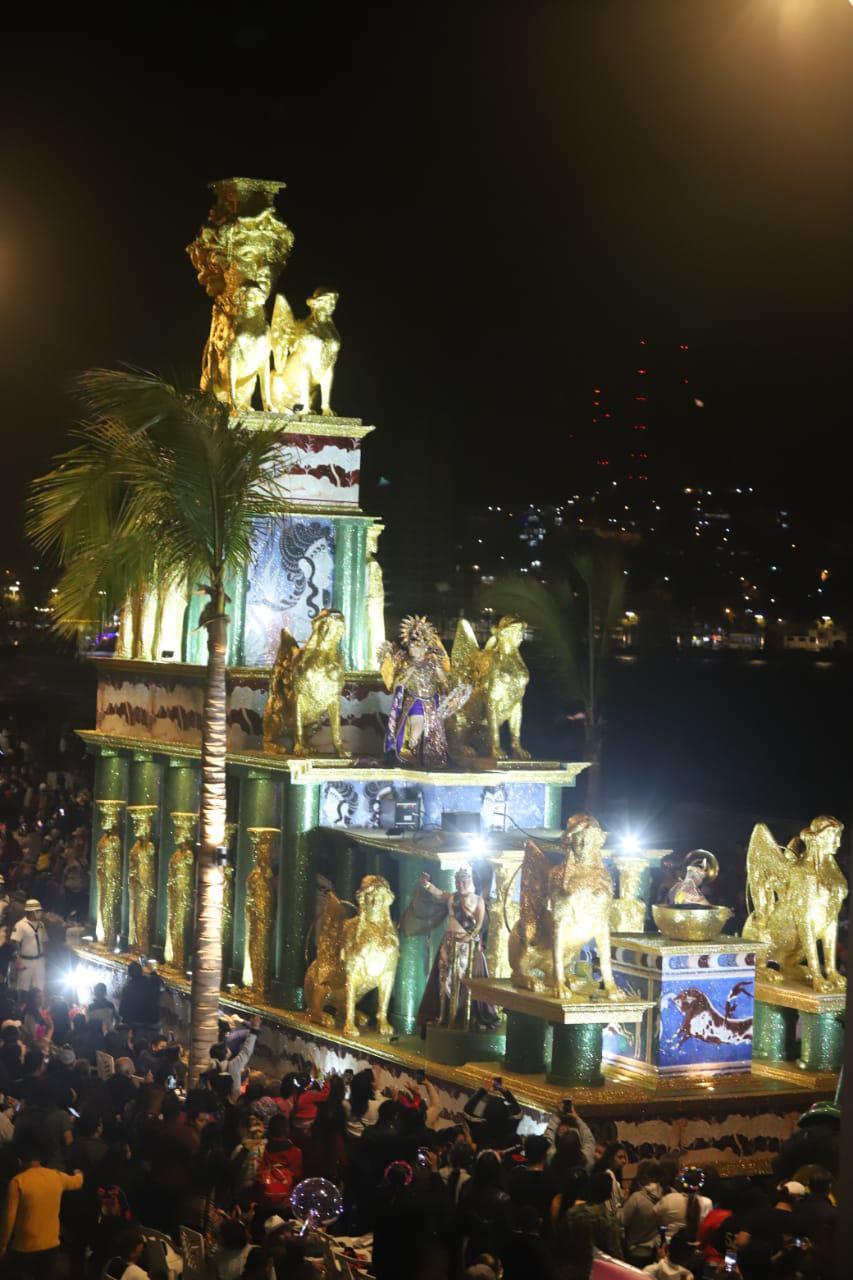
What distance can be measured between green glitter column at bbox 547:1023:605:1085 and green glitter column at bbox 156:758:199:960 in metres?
7.28

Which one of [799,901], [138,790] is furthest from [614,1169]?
[138,790]

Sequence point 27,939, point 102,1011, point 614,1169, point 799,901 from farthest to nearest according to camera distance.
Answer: point 27,939
point 102,1011
point 799,901
point 614,1169

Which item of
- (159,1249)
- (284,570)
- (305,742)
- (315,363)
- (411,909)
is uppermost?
(315,363)

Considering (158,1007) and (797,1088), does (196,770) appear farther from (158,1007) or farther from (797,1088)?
(797,1088)

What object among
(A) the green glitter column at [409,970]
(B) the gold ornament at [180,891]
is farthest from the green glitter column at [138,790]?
(A) the green glitter column at [409,970]

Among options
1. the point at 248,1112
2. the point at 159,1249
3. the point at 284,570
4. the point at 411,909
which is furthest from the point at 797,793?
the point at 159,1249

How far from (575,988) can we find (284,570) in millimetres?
7799

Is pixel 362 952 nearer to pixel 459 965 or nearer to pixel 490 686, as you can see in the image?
pixel 459 965

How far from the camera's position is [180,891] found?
66.8 ft

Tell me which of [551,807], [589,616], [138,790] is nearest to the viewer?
[551,807]

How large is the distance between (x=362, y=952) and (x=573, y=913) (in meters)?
3.08

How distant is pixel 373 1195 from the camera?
988 centimetres

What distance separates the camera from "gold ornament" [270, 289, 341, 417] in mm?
21000

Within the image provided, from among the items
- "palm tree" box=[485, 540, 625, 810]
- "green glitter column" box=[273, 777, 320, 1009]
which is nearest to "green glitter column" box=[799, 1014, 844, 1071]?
"green glitter column" box=[273, 777, 320, 1009]
